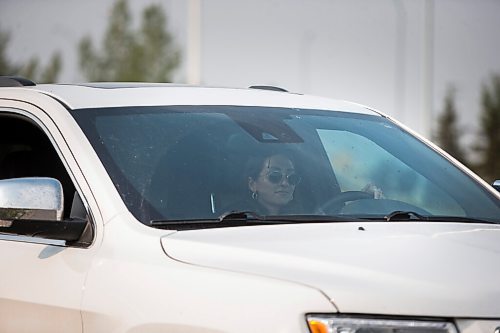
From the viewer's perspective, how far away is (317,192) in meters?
4.83

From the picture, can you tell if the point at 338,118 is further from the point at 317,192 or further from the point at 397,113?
the point at 397,113

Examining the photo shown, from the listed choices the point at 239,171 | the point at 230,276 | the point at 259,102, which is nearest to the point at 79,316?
the point at 230,276

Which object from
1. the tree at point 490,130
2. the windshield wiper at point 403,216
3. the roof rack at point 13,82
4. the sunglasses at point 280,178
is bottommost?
the windshield wiper at point 403,216

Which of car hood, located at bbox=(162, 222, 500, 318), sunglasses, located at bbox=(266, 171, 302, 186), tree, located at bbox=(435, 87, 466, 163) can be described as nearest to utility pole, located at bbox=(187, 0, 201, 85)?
sunglasses, located at bbox=(266, 171, 302, 186)

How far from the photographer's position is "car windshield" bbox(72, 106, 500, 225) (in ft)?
14.9

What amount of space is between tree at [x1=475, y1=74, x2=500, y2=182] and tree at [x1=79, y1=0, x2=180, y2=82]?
11.4 m

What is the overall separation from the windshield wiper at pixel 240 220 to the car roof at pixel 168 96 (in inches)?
31.7

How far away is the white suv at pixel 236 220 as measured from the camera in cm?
369

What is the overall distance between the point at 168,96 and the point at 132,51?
151 feet

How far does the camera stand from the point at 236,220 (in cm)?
433

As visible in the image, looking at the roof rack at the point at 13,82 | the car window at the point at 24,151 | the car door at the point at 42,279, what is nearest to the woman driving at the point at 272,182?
the car door at the point at 42,279

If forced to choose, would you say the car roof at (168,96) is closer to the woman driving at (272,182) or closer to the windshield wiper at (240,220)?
the woman driving at (272,182)

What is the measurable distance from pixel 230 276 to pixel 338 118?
69.2 inches

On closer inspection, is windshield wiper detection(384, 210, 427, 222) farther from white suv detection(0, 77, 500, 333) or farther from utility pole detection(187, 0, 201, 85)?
utility pole detection(187, 0, 201, 85)
